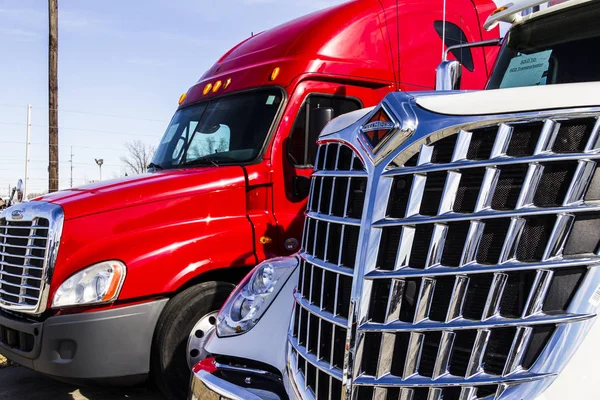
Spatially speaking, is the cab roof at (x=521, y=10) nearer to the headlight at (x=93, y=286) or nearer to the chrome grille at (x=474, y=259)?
the chrome grille at (x=474, y=259)

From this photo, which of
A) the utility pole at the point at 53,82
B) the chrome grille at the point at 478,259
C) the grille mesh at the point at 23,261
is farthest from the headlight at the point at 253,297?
the utility pole at the point at 53,82

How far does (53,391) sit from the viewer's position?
5211mm

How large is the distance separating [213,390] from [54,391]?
10.3ft

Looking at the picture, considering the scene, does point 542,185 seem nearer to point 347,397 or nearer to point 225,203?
point 347,397

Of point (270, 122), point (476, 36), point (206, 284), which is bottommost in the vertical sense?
point (206, 284)

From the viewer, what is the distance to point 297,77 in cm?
523

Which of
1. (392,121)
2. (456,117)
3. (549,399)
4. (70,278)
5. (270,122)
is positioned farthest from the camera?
(270,122)

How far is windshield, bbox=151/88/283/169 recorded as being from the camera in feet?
17.0

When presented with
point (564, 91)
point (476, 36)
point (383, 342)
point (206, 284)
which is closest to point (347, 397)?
point (383, 342)

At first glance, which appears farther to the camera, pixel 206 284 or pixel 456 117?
pixel 206 284

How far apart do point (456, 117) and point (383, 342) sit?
2.78 feet

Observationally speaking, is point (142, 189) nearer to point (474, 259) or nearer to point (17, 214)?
point (17, 214)

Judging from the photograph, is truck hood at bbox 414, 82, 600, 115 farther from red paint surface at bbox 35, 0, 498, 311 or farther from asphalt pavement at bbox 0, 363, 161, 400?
asphalt pavement at bbox 0, 363, 161, 400

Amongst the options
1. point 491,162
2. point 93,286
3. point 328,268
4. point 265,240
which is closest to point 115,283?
point 93,286
